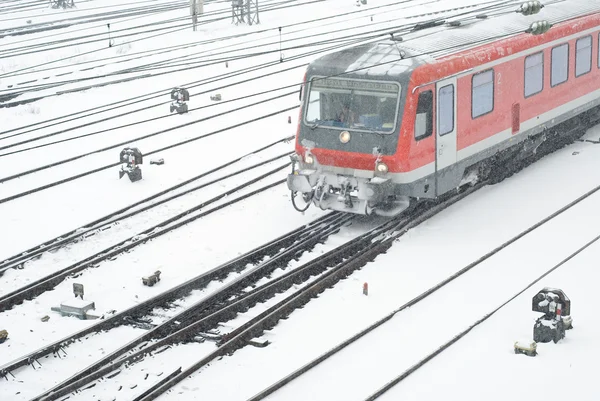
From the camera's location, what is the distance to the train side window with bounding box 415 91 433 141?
46.8 feet

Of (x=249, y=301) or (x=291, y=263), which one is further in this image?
(x=291, y=263)

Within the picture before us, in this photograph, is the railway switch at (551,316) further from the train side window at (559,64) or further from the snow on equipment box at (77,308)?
the train side window at (559,64)

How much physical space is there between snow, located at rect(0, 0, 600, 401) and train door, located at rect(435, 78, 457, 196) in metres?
0.82

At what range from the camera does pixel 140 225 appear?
15547 millimetres

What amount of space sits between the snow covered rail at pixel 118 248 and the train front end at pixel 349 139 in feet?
6.00

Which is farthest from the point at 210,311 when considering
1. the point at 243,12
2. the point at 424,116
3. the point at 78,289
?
the point at 243,12

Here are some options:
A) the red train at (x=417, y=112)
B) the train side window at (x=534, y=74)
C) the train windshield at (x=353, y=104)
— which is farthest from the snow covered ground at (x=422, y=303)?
the train windshield at (x=353, y=104)

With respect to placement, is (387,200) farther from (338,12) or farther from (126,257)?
(338,12)

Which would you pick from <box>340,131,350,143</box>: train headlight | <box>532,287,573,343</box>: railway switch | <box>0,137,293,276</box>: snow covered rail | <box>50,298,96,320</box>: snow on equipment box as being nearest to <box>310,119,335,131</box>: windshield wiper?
<box>340,131,350,143</box>: train headlight

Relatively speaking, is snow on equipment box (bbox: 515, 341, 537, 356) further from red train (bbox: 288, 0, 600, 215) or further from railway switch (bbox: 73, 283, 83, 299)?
railway switch (bbox: 73, 283, 83, 299)

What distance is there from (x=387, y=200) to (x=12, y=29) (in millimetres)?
28586

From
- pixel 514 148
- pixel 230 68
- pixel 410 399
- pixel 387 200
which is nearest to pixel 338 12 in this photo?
pixel 230 68

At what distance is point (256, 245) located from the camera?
14.3m

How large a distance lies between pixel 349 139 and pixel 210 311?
13.0 feet
